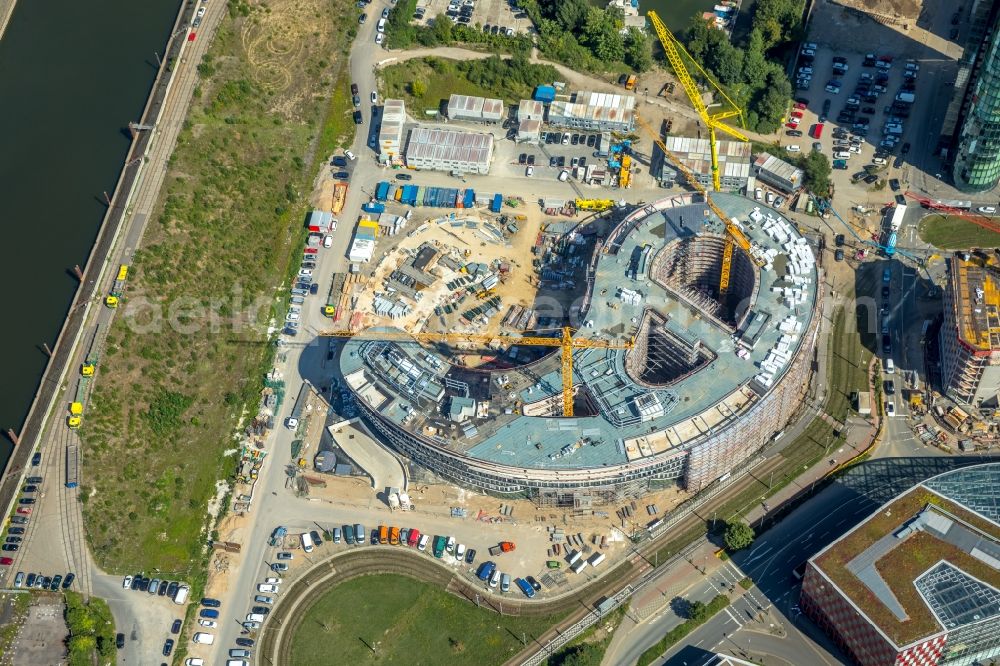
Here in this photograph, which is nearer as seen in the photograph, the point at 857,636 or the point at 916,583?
the point at 916,583

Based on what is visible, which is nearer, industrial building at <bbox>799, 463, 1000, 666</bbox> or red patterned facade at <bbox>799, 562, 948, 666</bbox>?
red patterned facade at <bbox>799, 562, 948, 666</bbox>

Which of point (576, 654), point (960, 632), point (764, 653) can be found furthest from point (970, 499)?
point (576, 654)

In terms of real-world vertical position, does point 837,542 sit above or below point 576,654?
above

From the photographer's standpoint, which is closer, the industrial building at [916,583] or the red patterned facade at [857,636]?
the red patterned facade at [857,636]

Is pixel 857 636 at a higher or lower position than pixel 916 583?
lower

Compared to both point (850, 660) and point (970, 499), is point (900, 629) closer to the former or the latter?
point (850, 660)

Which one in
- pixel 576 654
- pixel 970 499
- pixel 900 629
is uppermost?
pixel 970 499

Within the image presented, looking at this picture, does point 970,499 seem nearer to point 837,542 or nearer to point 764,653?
point 837,542

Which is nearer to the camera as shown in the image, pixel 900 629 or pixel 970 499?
pixel 900 629
